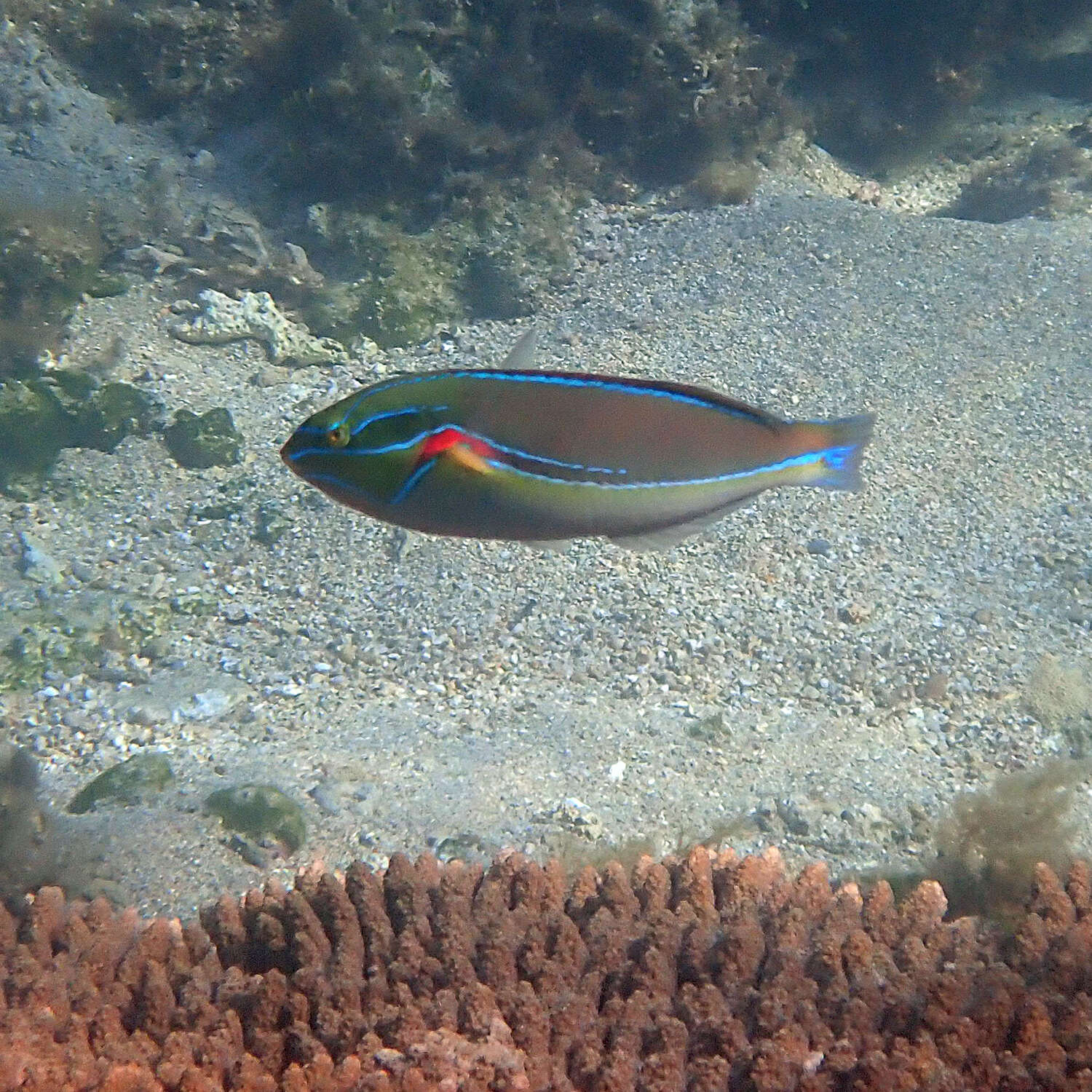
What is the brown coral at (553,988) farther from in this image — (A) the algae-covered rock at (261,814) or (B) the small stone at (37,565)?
(B) the small stone at (37,565)

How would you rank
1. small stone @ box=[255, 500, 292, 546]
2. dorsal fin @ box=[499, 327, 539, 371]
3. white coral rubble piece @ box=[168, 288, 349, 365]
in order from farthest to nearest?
white coral rubble piece @ box=[168, 288, 349, 365] → small stone @ box=[255, 500, 292, 546] → dorsal fin @ box=[499, 327, 539, 371]

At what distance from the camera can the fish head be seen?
1.54 meters

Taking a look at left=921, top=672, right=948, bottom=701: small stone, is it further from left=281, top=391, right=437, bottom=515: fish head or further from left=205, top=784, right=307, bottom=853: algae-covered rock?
left=281, top=391, right=437, bottom=515: fish head

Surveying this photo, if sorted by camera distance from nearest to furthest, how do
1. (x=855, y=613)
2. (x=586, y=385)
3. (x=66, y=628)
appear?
(x=586, y=385) < (x=855, y=613) < (x=66, y=628)

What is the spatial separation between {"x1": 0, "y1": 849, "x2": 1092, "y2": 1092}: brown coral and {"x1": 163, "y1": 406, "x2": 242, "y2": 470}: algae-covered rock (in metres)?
4.21

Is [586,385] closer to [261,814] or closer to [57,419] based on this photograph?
[261,814]

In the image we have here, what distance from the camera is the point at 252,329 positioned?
7.22m

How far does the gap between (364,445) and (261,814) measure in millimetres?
2783

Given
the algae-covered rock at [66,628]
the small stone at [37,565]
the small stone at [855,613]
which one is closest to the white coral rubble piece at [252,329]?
the small stone at [37,565]

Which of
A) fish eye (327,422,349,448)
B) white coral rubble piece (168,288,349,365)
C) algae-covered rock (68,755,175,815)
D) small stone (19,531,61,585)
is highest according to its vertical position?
fish eye (327,422,349,448)

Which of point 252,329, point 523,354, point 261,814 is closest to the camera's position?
point 523,354

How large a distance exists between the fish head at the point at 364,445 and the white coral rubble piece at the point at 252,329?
5904 millimetres

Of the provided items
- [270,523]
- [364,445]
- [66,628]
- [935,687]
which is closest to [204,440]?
[270,523]

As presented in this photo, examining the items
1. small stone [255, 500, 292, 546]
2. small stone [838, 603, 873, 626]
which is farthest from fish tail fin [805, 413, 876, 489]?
small stone [255, 500, 292, 546]
